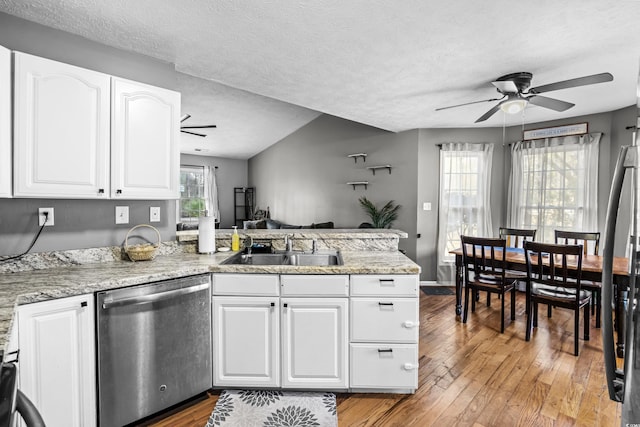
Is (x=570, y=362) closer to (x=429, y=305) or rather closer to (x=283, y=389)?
(x=429, y=305)

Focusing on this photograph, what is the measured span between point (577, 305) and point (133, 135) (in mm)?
3667

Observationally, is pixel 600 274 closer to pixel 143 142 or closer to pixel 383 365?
pixel 383 365

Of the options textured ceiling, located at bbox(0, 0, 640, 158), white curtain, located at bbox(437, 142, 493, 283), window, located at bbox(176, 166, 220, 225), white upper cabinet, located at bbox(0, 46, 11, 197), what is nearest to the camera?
white upper cabinet, located at bbox(0, 46, 11, 197)

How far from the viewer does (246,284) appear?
2.02m

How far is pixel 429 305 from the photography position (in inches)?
155

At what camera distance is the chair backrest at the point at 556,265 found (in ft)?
8.68

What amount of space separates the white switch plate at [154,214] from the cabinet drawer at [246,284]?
0.81m

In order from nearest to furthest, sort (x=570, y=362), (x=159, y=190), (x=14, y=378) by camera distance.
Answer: (x=14, y=378) → (x=159, y=190) → (x=570, y=362)

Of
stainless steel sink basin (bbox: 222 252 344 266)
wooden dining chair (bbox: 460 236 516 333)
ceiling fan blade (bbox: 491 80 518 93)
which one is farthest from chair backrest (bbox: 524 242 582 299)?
stainless steel sink basin (bbox: 222 252 344 266)

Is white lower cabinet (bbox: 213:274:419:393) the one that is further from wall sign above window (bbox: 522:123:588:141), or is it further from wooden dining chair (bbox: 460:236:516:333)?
wall sign above window (bbox: 522:123:588:141)

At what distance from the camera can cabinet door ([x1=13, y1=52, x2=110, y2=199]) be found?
1.70 meters

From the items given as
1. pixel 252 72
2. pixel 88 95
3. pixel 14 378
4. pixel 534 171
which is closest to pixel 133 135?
pixel 88 95

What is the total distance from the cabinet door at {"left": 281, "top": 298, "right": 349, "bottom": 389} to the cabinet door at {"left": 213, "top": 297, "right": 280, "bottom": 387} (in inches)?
3.2

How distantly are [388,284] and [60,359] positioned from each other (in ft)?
5.75
